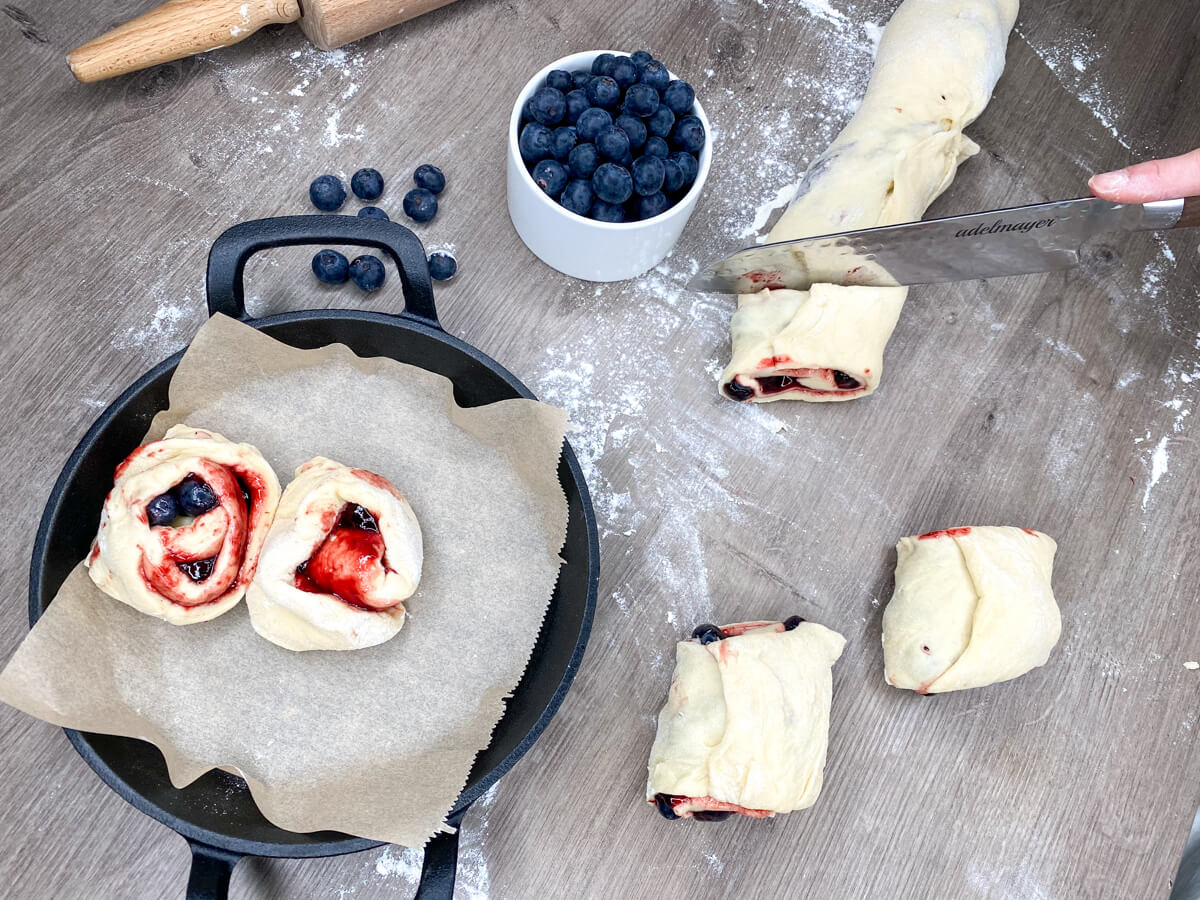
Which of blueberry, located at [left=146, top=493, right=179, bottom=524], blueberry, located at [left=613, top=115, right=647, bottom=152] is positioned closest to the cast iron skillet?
blueberry, located at [left=146, top=493, right=179, bottom=524]

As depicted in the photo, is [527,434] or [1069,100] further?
[1069,100]

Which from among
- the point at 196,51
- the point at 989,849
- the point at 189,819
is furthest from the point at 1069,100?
the point at 189,819

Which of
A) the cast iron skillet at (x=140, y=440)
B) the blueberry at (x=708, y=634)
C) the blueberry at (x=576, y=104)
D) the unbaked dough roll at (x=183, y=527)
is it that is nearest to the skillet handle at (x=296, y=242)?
the cast iron skillet at (x=140, y=440)

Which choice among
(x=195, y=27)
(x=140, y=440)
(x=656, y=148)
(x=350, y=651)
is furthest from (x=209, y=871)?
(x=195, y=27)

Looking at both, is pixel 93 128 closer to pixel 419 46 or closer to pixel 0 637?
pixel 419 46

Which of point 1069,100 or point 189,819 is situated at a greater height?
point 1069,100
